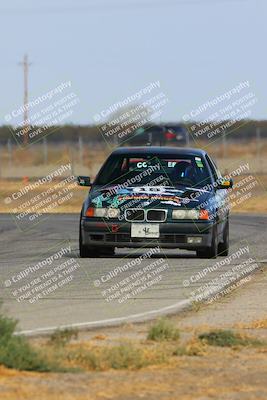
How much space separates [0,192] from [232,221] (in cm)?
1899

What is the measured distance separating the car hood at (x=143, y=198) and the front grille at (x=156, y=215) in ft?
0.31

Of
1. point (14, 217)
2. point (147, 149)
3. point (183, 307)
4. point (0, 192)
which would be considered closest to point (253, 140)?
point (0, 192)

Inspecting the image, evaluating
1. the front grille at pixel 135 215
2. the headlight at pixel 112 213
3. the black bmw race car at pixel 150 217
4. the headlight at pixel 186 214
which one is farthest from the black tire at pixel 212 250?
the headlight at pixel 112 213

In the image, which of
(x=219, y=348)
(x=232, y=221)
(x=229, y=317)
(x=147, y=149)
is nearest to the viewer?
(x=219, y=348)

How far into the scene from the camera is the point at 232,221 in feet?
109

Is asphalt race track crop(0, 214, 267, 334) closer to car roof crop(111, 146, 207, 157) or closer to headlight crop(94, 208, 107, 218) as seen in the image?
headlight crop(94, 208, 107, 218)

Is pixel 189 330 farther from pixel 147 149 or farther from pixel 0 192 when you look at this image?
pixel 0 192

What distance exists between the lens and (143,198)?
2016 cm

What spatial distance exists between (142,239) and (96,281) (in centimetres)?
307

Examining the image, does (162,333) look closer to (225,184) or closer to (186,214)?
(186,214)

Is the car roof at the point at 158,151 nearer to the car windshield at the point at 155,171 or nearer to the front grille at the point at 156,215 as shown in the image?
the car windshield at the point at 155,171

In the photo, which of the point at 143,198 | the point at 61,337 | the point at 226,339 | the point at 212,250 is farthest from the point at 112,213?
the point at 61,337

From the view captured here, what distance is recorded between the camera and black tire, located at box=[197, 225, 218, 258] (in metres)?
20.3

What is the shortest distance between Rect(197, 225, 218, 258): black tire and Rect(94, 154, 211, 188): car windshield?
85cm
